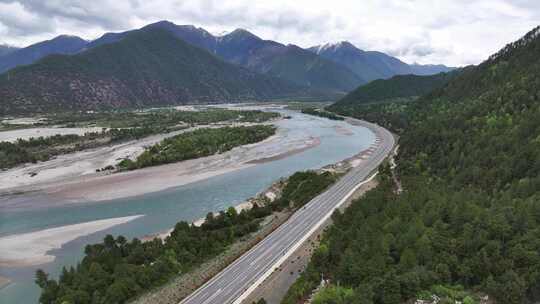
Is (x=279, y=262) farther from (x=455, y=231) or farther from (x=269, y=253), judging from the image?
(x=455, y=231)

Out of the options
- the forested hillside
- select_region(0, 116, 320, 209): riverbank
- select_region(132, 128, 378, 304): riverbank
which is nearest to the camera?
the forested hillside

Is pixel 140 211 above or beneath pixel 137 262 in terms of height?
beneath

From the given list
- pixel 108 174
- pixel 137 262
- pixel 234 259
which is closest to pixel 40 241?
pixel 137 262

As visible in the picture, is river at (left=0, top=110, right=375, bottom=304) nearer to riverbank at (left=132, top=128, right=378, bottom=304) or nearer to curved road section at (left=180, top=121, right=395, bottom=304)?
riverbank at (left=132, top=128, right=378, bottom=304)

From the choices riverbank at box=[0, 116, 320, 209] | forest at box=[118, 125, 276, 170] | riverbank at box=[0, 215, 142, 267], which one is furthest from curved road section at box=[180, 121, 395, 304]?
forest at box=[118, 125, 276, 170]

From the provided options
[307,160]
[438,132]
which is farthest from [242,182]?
[438,132]

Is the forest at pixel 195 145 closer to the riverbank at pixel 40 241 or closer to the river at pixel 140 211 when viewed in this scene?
the river at pixel 140 211
